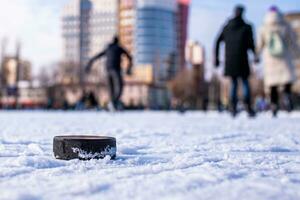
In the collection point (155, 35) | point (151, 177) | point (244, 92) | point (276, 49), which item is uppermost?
point (155, 35)

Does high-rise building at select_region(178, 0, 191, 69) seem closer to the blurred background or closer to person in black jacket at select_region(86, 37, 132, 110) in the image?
the blurred background

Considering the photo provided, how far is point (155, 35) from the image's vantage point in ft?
342

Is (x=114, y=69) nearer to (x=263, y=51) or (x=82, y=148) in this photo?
(x=263, y=51)

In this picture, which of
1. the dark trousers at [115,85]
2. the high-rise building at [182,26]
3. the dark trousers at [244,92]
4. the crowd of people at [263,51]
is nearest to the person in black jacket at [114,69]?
the dark trousers at [115,85]

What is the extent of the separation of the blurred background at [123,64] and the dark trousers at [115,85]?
9.42 ft

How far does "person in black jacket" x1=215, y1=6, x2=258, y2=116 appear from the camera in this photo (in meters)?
8.03

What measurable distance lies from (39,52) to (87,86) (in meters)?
57.4

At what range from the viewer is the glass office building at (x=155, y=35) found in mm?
103000

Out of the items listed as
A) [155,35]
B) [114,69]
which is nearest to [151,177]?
[114,69]

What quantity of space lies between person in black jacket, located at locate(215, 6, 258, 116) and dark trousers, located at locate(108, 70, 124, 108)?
3470 mm

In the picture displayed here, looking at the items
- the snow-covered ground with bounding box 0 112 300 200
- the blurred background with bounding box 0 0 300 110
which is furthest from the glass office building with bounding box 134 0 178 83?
the snow-covered ground with bounding box 0 112 300 200

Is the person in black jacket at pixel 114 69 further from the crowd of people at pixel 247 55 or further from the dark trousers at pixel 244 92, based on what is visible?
the dark trousers at pixel 244 92

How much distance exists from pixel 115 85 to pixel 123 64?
223 ft

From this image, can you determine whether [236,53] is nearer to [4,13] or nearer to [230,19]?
[230,19]
